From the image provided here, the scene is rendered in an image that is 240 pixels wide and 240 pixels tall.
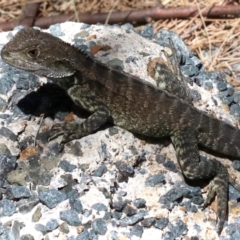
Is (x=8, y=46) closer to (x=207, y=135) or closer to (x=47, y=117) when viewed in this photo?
A: (x=47, y=117)

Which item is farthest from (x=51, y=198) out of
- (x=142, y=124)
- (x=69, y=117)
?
(x=142, y=124)

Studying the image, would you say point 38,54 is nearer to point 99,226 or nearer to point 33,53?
point 33,53

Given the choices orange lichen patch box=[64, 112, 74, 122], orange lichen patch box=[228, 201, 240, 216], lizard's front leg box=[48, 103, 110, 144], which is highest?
lizard's front leg box=[48, 103, 110, 144]

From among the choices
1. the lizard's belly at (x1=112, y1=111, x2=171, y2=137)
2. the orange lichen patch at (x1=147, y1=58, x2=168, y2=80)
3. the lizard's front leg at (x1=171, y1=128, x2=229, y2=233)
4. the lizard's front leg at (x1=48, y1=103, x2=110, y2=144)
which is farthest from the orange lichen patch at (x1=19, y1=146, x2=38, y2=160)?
the orange lichen patch at (x1=147, y1=58, x2=168, y2=80)

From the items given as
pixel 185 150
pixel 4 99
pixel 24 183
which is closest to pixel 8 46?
pixel 4 99

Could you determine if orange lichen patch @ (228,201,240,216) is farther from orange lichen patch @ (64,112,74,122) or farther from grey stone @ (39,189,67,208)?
orange lichen patch @ (64,112,74,122)

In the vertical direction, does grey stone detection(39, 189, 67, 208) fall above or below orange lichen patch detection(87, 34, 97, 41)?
below

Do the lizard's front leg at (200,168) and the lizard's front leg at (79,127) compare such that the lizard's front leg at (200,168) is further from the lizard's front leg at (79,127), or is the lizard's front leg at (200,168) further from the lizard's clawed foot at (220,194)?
the lizard's front leg at (79,127)
